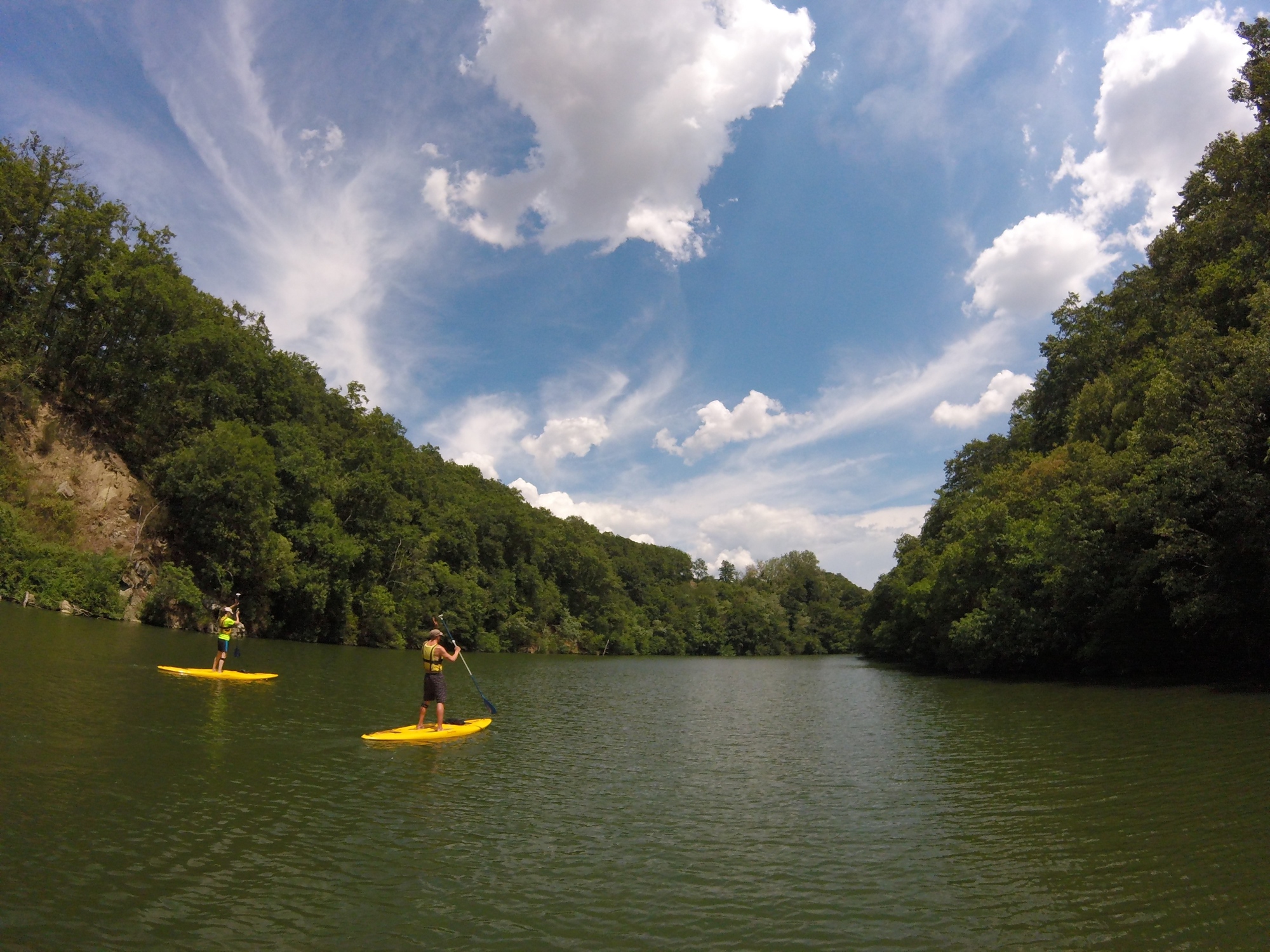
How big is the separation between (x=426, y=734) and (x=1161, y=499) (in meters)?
27.0

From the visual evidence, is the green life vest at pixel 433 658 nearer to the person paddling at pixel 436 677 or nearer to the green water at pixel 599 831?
the person paddling at pixel 436 677

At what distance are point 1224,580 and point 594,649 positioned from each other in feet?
264

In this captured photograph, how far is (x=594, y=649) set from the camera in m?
99.0

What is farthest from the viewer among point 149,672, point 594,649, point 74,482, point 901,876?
point 594,649

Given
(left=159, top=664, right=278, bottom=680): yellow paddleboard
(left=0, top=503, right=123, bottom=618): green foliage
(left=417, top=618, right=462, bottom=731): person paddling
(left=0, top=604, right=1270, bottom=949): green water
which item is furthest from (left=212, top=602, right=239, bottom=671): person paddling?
(left=0, top=503, right=123, bottom=618): green foliage

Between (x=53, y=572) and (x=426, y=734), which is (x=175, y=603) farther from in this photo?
(x=426, y=734)

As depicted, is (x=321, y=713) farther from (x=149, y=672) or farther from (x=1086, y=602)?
(x=1086, y=602)

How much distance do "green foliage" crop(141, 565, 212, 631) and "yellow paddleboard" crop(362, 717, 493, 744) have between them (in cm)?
3278

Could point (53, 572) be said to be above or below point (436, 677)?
above

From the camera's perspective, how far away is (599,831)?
33.9ft

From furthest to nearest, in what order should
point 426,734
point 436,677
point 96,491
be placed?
point 96,491, point 436,677, point 426,734

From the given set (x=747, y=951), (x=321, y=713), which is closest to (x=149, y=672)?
(x=321, y=713)

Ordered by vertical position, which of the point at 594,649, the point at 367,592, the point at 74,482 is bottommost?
the point at 594,649

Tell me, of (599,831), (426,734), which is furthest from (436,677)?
(599,831)
